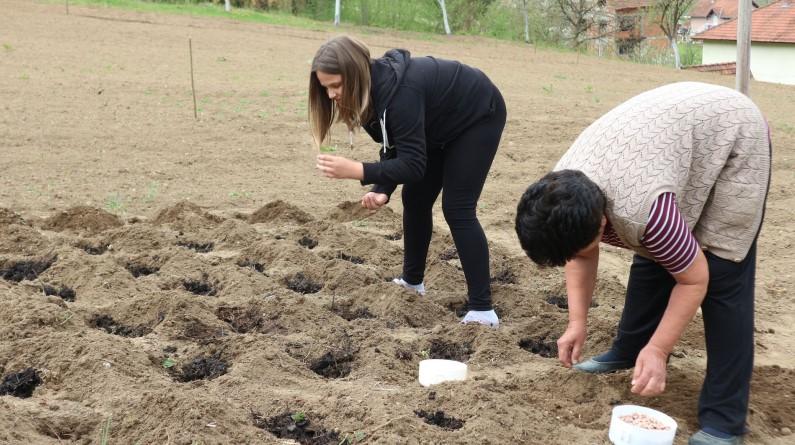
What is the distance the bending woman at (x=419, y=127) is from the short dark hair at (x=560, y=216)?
4.07ft

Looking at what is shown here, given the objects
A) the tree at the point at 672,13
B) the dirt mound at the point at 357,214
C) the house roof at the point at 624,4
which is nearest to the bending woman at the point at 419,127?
the dirt mound at the point at 357,214

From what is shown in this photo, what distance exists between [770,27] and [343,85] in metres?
35.9

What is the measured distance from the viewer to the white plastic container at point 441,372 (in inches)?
145

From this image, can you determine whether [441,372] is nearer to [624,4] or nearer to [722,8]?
[624,4]

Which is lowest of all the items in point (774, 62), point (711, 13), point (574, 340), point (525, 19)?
point (774, 62)

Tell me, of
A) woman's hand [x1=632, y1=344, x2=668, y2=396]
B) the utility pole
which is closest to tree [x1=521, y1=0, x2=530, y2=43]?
the utility pole

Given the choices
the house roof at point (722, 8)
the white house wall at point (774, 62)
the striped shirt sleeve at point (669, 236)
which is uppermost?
the house roof at point (722, 8)

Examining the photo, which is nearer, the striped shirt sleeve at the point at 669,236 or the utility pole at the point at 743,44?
the striped shirt sleeve at the point at 669,236

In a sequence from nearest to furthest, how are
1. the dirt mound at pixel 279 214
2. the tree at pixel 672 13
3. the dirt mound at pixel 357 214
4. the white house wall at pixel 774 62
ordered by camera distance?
the dirt mound at pixel 279 214
the dirt mound at pixel 357 214
the white house wall at pixel 774 62
the tree at pixel 672 13

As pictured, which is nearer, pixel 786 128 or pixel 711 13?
pixel 786 128

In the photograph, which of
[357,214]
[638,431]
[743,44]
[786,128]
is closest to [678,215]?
[638,431]

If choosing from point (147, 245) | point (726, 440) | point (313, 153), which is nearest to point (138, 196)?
point (147, 245)

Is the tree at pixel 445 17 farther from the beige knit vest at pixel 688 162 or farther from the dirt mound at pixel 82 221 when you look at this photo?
the beige knit vest at pixel 688 162

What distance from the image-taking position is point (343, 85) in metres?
3.88
